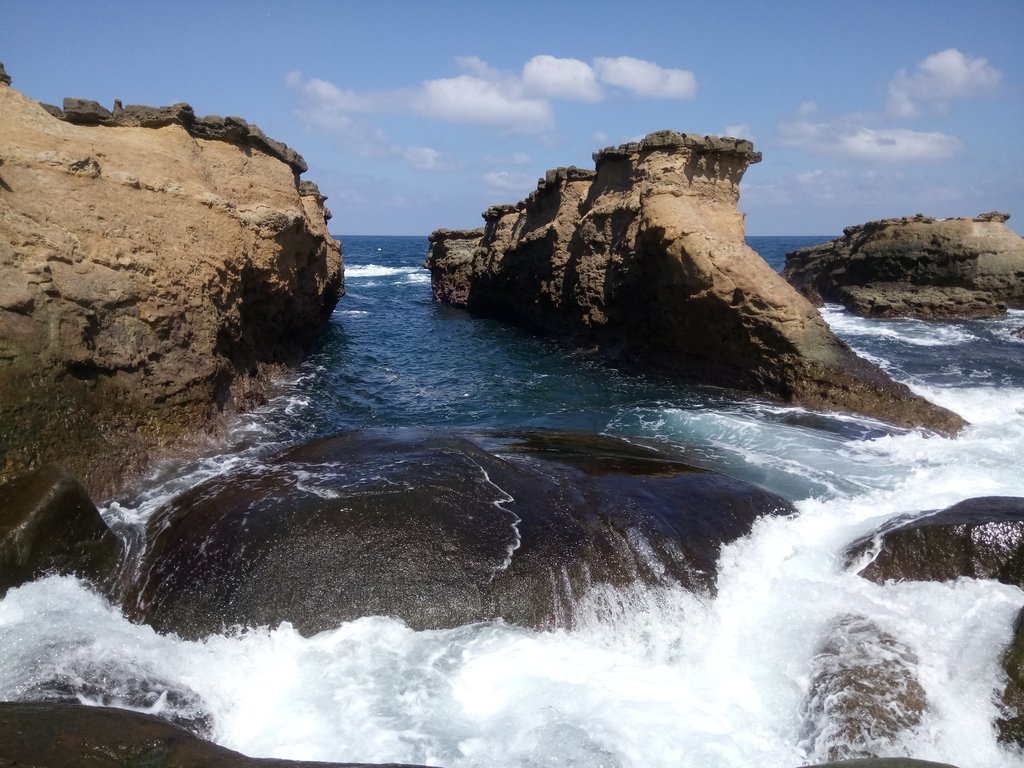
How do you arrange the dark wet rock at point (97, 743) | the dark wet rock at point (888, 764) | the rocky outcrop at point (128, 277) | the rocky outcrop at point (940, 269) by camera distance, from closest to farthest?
the dark wet rock at point (97, 743) < the dark wet rock at point (888, 764) < the rocky outcrop at point (128, 277) < the rocky outcrop at point (940, 269)

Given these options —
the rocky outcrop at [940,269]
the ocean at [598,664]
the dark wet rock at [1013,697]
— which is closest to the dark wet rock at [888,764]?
the ocean at [598,664]

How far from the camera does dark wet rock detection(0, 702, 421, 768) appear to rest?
12.1ft

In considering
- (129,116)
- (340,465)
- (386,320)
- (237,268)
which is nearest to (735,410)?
(340,465)

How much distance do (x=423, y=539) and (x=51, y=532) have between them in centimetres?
305

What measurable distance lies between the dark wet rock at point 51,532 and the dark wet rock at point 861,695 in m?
5.72

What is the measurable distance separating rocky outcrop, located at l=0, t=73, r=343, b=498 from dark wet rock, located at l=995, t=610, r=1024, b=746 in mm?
8237

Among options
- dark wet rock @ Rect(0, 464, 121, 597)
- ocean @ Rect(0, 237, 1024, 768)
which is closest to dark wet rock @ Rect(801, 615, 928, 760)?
ocean @ Rect(0, 237, 1024, 768)

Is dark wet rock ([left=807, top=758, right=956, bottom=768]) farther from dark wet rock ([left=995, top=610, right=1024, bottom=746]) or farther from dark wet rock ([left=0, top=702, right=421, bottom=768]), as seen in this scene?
dark wet rock ([left=0, top=702, right=421, bottom=768])

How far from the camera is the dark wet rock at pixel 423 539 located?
6.19 m

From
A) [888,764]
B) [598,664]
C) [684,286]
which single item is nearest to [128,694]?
[598,664]

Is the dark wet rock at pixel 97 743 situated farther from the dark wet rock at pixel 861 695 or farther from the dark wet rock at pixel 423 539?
the dark wet rock at pixel 861 695

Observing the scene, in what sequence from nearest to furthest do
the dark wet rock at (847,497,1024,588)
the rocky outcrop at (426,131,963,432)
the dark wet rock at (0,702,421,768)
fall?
the dark wet rock at (0,702,421,768) < the dark wet rock at (847,497,1024,588) < the rocky outcrop at (426,131,963,432)

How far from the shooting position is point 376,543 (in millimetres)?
6598

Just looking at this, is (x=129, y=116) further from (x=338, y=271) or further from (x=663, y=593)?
(x=663, y=593)
